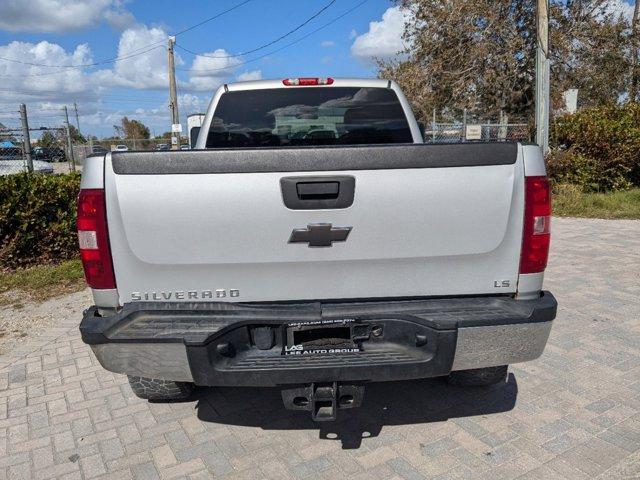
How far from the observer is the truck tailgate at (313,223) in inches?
90.9

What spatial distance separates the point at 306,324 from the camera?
2389mm

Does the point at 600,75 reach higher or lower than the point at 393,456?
higher

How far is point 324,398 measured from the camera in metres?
2.37

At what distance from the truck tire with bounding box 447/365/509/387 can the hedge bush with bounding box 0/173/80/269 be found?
5.46 metres

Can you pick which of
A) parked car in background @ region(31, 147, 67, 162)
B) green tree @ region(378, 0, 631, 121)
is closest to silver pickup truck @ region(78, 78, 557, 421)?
green tree @ region(378, 0, 631, 121)

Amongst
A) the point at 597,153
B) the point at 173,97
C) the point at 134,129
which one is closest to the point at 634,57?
the point at 597,153

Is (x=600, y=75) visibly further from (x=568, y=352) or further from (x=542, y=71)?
(x=568, y=352)

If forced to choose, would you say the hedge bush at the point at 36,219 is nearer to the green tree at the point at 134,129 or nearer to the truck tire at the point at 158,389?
the truck tire at the point at 158,389

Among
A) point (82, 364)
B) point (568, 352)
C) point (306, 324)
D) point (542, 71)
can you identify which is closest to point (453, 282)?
point (306, 324)

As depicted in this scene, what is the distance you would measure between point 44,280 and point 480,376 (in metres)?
5.16

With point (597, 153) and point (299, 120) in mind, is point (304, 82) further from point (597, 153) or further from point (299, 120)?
point (597, 153)

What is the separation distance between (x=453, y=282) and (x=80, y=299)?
14.9 ft

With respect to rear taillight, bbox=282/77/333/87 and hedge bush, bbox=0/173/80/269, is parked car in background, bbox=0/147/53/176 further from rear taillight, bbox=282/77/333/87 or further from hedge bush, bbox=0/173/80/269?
rear taillight, bbox=282/77/333/87

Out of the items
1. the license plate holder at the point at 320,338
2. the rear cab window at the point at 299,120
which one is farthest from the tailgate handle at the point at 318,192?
the rear cab window at the point at 299,120
